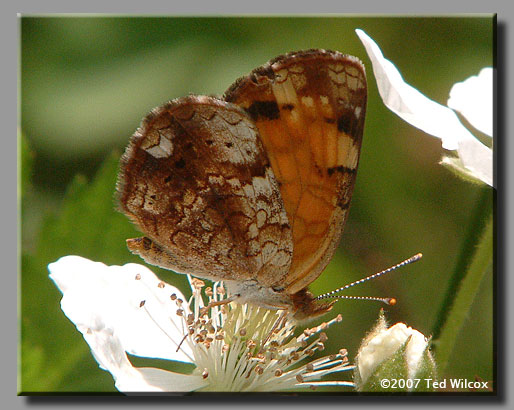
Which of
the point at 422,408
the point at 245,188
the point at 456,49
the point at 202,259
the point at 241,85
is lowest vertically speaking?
the point at 422,408

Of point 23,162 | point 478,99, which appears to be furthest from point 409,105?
point 23,162

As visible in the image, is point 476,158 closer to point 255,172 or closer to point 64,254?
point 255,172

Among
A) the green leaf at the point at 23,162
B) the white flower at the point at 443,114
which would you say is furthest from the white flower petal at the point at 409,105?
the green leaf at the point at 23,162

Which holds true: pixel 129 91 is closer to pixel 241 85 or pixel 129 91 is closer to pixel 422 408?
pixel 241 85

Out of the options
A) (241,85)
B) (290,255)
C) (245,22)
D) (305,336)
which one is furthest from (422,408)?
(245,22)

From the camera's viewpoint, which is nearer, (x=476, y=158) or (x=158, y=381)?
(x=476, y=158)

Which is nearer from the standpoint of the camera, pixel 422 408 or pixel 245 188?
pixel 245 188
